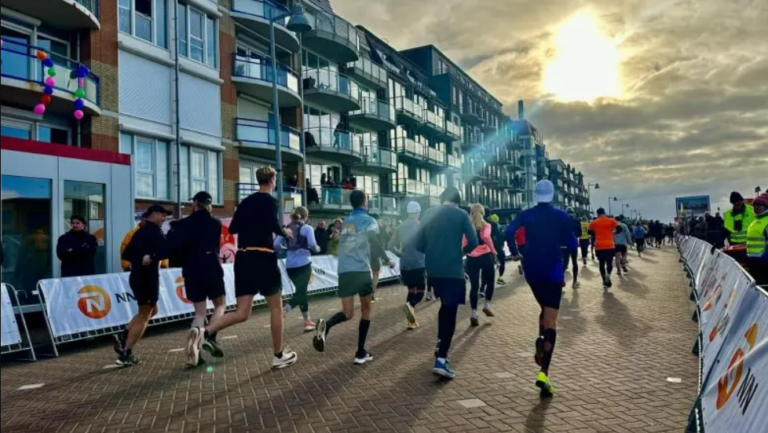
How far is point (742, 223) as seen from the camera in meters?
11.2

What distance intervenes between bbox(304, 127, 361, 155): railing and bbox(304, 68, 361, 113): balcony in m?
1.79

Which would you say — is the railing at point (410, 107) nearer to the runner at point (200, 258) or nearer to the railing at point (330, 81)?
the railing at point (330, 81)

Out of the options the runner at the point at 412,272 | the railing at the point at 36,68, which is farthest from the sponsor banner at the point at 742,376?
the railing at the point at 36,68

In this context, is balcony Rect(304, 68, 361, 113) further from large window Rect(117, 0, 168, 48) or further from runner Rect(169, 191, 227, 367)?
runner Rect(169, 191, 227, 367)

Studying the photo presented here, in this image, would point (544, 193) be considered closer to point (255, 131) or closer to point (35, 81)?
point (35, 81)

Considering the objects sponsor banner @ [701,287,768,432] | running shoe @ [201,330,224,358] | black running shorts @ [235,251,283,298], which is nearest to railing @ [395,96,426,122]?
running shoe @ [201,330,224,358]

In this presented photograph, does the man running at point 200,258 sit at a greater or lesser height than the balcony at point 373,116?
lesser

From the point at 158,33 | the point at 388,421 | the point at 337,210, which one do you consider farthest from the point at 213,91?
the point at 388,421

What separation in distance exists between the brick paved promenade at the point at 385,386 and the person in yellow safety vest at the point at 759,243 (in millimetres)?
1368

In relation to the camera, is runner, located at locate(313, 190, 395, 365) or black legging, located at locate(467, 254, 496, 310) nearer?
runner, located at locate(313, 190, 395, 365)

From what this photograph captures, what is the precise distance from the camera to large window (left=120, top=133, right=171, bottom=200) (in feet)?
62.3

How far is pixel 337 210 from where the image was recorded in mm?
30859

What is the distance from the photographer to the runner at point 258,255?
20.9 feet

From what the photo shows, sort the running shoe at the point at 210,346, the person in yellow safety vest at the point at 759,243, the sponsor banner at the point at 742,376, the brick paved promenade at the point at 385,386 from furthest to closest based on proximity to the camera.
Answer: the person in yellow safety vest at the point at 759,243
the running shoe at the point at 210,346
the brick paved promenade at the point at 385,386
the sponsor banner at the point at 742,376
